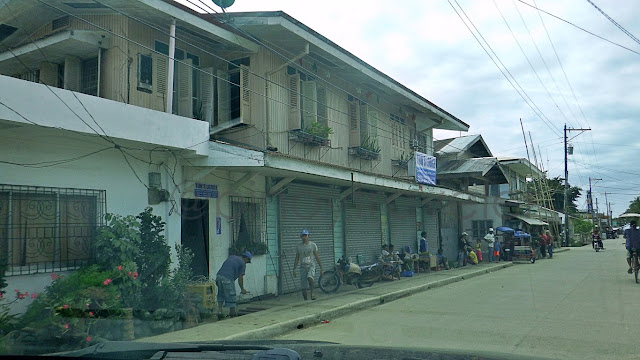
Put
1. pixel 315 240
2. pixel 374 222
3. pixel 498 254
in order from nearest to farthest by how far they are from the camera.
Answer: pixel 315 240 < pixel 374 222 < pixel 498 254

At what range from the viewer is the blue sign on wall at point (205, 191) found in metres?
11.7

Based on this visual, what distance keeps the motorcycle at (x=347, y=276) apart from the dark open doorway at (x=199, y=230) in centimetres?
352

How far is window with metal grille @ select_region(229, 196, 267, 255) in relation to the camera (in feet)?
42.1

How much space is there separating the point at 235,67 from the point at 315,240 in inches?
218

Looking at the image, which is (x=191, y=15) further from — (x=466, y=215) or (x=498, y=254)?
(x=466, y=215)

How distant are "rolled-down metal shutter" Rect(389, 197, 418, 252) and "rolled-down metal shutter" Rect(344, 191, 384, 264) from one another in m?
1.37

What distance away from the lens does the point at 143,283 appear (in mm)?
9391

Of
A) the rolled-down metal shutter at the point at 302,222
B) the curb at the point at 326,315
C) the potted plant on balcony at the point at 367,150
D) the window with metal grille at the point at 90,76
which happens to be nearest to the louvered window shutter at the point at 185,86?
the window with metal grille at the point at 90,76

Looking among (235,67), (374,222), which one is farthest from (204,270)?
(374,222)

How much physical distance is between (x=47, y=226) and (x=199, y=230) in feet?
12.4

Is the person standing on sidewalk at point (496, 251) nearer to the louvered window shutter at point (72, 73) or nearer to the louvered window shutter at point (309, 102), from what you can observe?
the louvered window shutter at point (309, 102)

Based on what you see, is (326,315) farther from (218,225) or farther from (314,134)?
(314,134)

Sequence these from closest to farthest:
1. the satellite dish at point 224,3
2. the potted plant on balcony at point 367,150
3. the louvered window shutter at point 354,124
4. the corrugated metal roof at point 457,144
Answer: the satellite dish at point 224,3, the potted plant on balcony at point 367,150, the louvered window shutter at point 354,124, the corrugated metal roof at point 457,144

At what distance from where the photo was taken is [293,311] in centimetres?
1109
